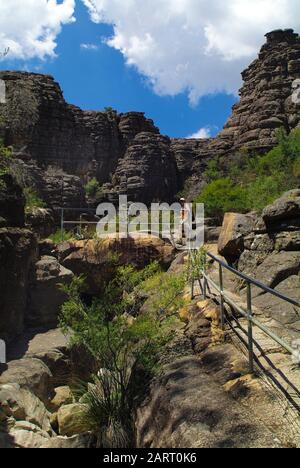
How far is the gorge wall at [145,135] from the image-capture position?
3319 cm

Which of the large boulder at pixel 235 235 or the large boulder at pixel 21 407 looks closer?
the large boulder at pixel 21 407

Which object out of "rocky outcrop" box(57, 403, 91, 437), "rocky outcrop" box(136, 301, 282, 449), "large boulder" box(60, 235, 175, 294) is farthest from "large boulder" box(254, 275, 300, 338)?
"large boulder" box(60, 235, 175, 294)

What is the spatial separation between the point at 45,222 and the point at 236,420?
12.6 meters

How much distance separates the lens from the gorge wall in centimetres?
3319

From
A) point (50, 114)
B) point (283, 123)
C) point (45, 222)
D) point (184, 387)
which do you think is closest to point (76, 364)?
point (184, 387)

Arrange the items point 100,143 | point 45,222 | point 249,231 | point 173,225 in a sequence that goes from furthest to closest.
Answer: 1. point 100,143
2. point 173,225
3. point 45,222
4. point 249,231

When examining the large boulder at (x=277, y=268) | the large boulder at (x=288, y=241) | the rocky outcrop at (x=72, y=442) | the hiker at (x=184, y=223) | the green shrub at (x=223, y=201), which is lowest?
the rocky outcrop at (x=72, y=442)

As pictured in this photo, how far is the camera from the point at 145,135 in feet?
130

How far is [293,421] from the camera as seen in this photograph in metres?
3.42

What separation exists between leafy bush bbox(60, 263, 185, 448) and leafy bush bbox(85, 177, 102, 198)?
30.7m

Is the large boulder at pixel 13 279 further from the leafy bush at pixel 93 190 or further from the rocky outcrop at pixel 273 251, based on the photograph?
the leafy bush at pixel 93 190

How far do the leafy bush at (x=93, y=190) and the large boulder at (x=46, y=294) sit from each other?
24.9m

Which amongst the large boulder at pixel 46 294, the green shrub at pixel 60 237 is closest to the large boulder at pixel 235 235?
the large boulder at pixel 46 294

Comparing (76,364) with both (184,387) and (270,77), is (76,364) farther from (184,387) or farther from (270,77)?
(270,77)
